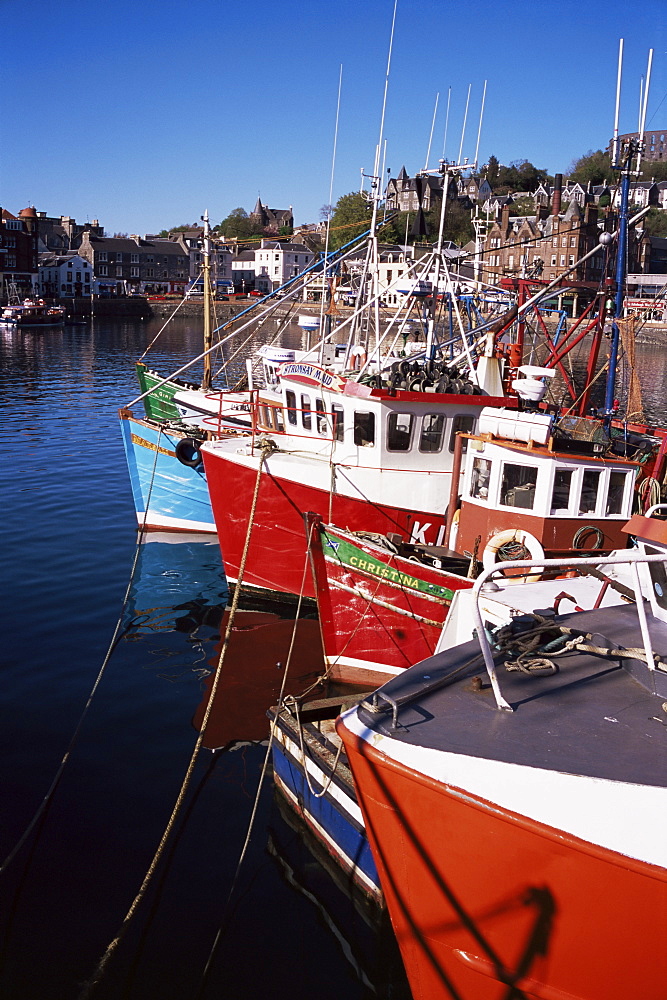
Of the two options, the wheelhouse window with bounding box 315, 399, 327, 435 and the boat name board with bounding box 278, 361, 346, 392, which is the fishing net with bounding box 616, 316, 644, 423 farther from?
the wheelhouse window with bounding box 315, 399, 327, 435

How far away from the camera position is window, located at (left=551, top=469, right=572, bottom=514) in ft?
45.0

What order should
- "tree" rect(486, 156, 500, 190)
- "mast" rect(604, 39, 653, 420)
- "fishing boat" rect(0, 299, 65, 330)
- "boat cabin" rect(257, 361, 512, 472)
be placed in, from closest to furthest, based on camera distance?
"boat cabin" rect(257, 361, 512, 472) → "mast" rect(604, 39, 653, 420) → "fishing boat" rect(0, 299, 65, 330) → "tree" rect(486, 156, 500, 190)

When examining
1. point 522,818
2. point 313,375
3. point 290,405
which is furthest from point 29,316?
point 522,818

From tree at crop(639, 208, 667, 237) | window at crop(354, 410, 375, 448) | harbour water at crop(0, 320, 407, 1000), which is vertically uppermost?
tree at crop(639, 208, 667, 237)

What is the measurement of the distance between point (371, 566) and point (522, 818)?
7.20m

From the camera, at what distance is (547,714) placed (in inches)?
281

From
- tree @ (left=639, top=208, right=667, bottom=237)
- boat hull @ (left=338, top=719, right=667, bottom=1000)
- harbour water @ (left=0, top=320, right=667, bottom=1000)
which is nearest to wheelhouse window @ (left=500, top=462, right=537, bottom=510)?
harbour water @ (left=0, top=320, right=667, bottom=1000)

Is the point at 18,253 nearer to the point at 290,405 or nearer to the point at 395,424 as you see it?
the point at 290,405

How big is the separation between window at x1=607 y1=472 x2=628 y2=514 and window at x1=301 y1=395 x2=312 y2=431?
8.06m

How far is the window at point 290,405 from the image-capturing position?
20047 mm

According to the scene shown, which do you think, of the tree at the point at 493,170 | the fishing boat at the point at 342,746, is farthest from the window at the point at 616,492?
the tree at the point at 493,170

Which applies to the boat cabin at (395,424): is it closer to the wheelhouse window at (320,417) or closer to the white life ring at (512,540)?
the wheelhouse window at (320,417)

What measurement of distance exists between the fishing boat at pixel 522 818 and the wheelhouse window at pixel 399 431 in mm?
9304

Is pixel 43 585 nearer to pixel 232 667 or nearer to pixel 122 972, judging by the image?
pixel 232 667
